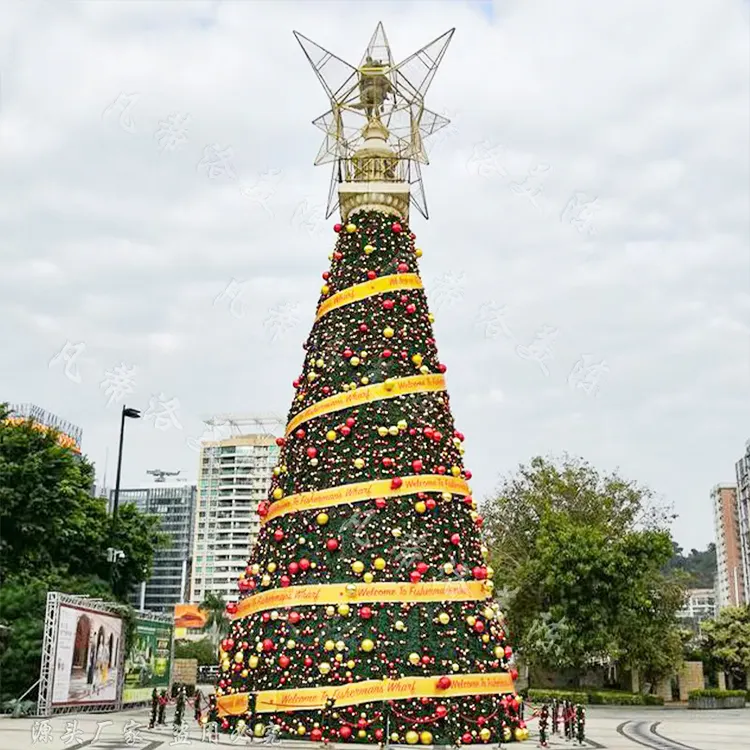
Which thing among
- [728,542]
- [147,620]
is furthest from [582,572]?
[728,542]

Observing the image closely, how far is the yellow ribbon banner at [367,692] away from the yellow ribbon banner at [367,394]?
4.24m

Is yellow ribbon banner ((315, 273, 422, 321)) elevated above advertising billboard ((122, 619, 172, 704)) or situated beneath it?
elevated above

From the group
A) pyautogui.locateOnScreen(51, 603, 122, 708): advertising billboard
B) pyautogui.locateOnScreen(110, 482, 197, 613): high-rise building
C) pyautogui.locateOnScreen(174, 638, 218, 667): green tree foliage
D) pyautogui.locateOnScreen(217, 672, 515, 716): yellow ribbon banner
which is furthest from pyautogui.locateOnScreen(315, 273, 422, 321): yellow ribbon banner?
pyautogui.locateOnScreen(110, 482, 197, 613): high-rise building

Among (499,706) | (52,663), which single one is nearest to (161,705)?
(52,663)

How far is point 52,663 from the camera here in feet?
62.1

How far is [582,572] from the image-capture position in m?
30.6

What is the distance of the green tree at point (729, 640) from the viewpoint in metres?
42.6

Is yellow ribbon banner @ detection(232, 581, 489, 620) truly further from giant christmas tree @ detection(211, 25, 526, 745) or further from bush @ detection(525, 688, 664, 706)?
bush @ detection(525, 688, 664, 706)

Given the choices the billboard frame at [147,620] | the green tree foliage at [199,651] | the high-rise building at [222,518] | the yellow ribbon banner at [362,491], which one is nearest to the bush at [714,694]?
the billboard frame at [147,620]

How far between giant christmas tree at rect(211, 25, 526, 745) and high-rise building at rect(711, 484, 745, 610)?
116 metres

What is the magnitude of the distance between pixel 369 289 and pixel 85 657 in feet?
41.1

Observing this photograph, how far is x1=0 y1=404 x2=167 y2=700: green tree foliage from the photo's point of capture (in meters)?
24.4

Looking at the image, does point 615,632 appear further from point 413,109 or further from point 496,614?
point 413,109

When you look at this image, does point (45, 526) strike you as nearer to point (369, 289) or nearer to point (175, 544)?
point (369, 289)
